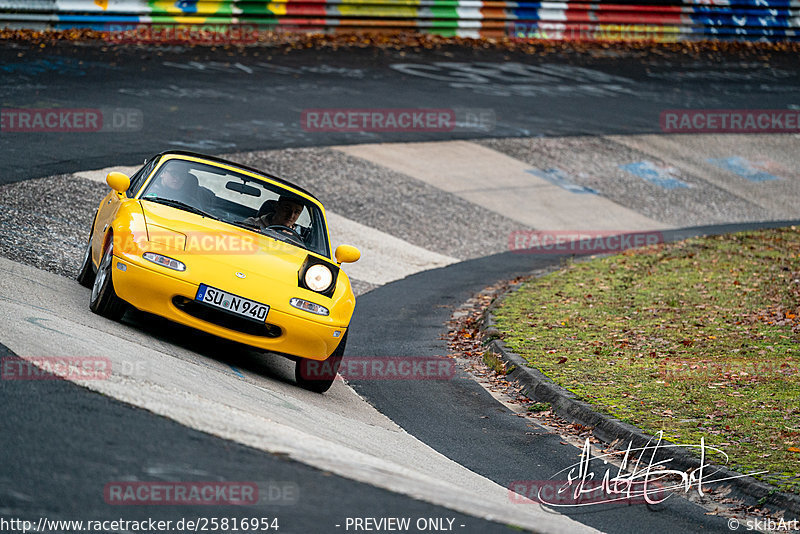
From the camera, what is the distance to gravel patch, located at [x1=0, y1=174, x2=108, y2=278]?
31.7 ft

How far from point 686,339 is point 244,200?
15.3ft

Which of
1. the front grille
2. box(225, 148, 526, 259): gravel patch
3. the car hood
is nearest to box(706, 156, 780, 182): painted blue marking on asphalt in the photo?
box(225, 148, 526, 259): gravel patch

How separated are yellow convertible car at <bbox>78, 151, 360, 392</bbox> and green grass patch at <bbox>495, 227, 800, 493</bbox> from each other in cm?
225

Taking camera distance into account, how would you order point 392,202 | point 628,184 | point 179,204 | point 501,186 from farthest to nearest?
1. point 628,184
2. point 501,186
3. point 392,202
4. point 179,204

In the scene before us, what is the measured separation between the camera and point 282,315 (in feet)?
23.9

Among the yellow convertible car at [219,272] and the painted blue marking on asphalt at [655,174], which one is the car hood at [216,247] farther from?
the painted blue marking on asphalt at [655,174]

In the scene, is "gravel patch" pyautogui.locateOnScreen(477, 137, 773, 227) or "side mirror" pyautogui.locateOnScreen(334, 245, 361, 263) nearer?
"side mirror" pyautogui.locateOnScreen(334, 245, 361, 263)

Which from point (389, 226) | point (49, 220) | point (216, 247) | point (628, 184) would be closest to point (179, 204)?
point (216, 247)

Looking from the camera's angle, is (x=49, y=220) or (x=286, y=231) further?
(x=49, y=220)

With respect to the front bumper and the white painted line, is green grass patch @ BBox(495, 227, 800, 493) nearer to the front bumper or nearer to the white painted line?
the white painted line

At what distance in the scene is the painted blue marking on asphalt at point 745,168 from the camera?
2033cm

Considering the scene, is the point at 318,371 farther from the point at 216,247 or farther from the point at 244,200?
the point at 244,200

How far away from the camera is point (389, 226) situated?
14.7 metres

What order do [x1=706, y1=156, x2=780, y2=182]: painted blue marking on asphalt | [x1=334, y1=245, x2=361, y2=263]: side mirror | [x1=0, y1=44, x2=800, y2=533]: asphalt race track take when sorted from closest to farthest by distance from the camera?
1. [x1=0, y1=44, x2=800, y2=533]: asphalt race track
2. [x1=334, y1=245, x2=361, y2=263]: side mirror
3. [x1=706, y1=156, x2=780, y2=182]: painted blue marking on asphalt
